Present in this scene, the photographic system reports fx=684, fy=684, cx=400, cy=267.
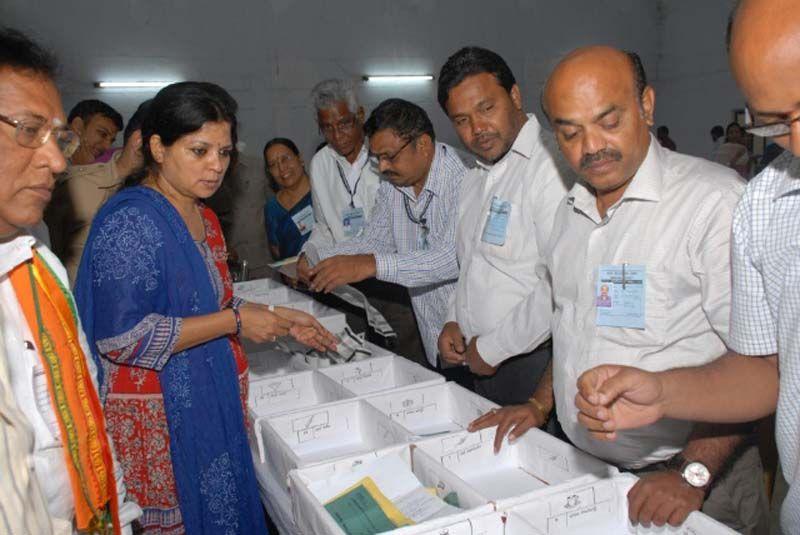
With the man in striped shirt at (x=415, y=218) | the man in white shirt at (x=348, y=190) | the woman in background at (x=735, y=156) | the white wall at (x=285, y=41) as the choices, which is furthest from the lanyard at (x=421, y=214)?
the woman in background at (x=735, y=156)

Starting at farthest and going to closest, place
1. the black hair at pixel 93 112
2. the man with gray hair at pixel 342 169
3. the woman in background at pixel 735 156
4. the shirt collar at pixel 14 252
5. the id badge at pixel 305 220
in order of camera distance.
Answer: the woman in background at pixel 735 156 < the id badge at pixel 305 220 < the black hair at pixel 93 112 < the man with gray hair at pixel 342 169 < the shirt collar at pixel 14 252

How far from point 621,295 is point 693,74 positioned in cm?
963

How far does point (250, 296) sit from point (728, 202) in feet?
8.08

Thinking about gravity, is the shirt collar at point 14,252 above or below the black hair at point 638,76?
below

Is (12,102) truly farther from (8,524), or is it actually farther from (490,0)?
(490,0)

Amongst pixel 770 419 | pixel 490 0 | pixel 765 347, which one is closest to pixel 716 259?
pixel 765 347

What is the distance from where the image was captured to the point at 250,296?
3.37 m

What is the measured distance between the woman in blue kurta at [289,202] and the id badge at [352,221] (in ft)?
1.98

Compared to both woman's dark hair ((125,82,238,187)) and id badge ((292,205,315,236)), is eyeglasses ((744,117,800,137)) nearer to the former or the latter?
woman's dark hair ((125,82,238,187))

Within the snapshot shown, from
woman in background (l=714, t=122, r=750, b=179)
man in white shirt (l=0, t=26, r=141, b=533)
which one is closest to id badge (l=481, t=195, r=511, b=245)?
man in white shirt (l=0, t=26, r=141, b=533)

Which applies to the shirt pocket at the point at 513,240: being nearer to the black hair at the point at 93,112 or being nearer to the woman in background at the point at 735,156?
the black hair at the point at 93,112

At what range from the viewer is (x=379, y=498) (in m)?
1.49

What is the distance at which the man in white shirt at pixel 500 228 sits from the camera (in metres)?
2.02

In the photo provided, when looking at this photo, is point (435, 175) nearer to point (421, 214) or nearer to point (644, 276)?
point (421, 214)
